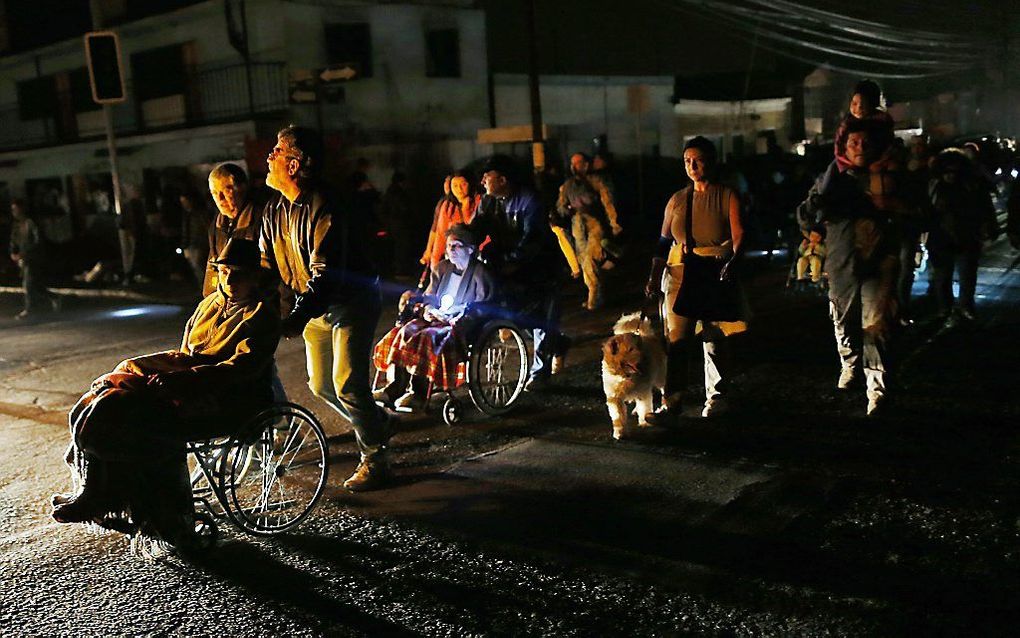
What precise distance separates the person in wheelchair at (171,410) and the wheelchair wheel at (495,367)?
6.85 feet

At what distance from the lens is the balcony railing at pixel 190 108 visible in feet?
72.4

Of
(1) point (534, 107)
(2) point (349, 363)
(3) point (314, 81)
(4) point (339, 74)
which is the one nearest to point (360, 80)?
(3) point (314, 81)

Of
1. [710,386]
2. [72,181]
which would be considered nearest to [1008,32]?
[72,181]

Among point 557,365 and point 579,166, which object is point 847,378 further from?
point 579,166

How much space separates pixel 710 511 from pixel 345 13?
20075mm

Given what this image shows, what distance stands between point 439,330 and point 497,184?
4.40ft

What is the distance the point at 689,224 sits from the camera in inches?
248

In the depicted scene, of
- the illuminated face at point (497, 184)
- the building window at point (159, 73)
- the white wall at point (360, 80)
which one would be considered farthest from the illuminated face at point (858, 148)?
the building window at point (159, 73)

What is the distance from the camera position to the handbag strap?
6305mm

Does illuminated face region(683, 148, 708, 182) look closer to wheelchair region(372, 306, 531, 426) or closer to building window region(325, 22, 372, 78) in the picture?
wheelchair region(372, 306, 531, 426)

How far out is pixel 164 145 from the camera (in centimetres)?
2506

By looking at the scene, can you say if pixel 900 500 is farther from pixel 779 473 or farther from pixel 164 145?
pixel 164 145

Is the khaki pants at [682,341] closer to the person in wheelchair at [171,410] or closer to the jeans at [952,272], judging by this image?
the person in wheelchair at [171,410]

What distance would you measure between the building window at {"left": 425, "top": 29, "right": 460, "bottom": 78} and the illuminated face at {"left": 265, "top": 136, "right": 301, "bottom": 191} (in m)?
19.5
